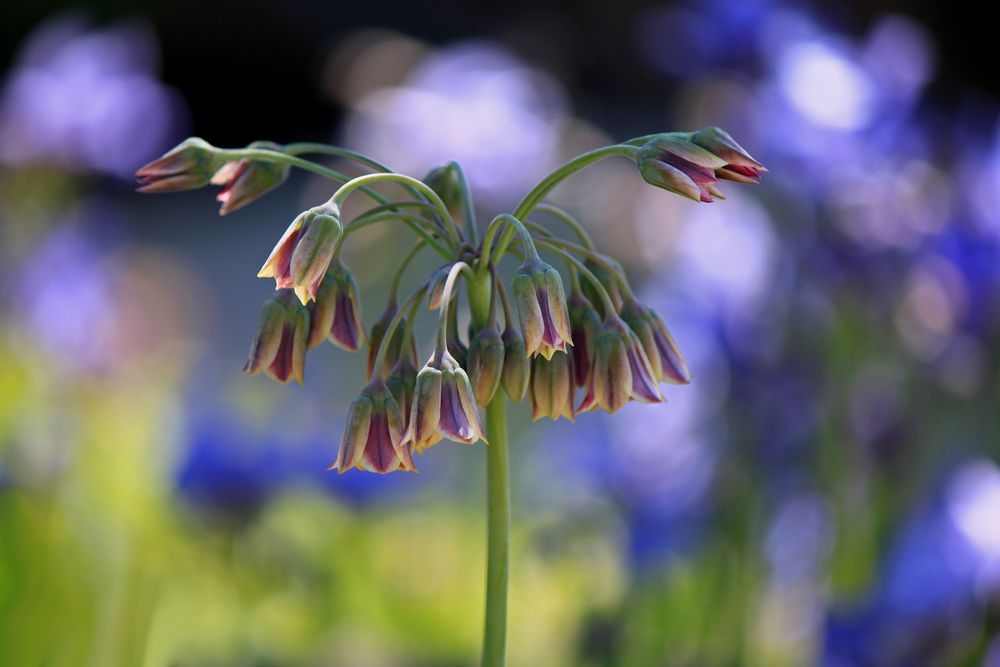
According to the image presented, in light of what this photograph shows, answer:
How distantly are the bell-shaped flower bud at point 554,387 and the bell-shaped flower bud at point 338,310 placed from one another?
14 cm

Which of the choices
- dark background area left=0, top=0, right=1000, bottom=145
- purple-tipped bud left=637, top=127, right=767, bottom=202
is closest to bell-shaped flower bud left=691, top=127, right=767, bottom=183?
purple-tipped bud left=637, top=127, right=767, bottom=202

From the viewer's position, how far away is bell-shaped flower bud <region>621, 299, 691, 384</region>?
935 mm

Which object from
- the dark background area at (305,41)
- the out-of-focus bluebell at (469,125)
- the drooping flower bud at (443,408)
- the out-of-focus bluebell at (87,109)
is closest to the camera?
the drooping flower bud at (443,408)

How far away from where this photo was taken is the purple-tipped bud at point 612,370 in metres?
0.86

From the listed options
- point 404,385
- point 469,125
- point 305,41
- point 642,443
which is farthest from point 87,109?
point 305,41

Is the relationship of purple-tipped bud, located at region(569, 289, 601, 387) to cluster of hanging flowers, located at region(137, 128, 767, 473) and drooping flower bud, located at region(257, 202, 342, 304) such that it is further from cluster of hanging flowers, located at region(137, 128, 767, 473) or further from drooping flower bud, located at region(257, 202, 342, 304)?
drooping flower bud, located at region(257, 202, 342, 304)

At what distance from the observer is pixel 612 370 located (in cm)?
87

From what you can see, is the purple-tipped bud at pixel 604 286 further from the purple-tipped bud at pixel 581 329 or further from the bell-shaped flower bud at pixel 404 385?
the bell-shaped flower bud at pixel 404 385

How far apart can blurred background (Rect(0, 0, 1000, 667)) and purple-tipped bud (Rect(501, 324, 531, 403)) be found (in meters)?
0.99

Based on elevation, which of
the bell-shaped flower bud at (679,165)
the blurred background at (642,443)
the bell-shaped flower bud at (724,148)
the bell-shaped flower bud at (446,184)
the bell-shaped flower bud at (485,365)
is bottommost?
the blurred background at (642,443)

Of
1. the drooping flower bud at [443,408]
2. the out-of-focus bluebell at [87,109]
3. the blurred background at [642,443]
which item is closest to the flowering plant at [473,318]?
the drooping flower bud at [443,408]

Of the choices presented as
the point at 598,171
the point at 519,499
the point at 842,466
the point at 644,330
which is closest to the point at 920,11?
the point at 598,171

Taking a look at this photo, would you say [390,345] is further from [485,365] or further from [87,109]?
[87,109]

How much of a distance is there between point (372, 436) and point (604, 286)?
0.23m
